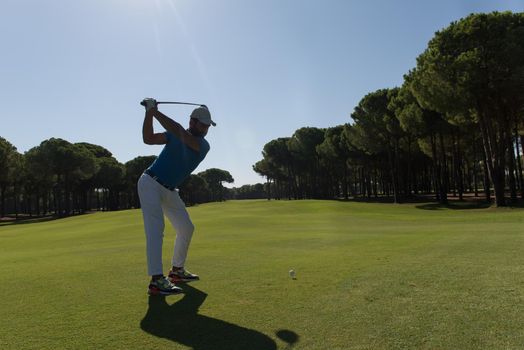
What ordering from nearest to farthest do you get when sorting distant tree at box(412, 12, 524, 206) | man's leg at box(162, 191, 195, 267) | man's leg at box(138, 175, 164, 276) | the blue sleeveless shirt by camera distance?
man's leg at box(138, 175, 164, 276) → the blue sleeveless shirt → man's leg at box(162, 191, 195, 267) → distant tree at box(412, 12, 524, 206)

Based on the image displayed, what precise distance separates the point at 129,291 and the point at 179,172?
5.87 feet

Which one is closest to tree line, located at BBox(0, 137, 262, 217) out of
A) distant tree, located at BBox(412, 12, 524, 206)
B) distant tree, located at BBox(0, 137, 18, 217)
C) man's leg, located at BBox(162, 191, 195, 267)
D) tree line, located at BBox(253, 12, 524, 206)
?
distant tree, located at BBox(0, 137, 18, 217)

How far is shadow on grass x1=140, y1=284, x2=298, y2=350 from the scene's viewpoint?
337cm

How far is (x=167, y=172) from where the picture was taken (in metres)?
5.96

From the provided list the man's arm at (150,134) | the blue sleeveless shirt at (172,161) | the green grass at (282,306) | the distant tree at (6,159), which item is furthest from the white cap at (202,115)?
the distant tree at (6,159)

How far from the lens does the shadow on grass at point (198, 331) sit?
133 inches

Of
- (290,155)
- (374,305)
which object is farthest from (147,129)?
(290,155)

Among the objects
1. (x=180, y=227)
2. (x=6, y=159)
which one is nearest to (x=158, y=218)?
(x=180, y=227)

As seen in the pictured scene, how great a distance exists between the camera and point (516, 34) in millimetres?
29750

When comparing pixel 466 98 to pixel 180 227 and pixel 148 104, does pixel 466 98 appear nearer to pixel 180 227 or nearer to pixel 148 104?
pixel 180 227

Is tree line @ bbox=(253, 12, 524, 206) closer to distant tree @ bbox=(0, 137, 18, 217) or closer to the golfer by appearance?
the golfer

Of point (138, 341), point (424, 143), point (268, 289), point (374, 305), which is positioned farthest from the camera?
point (424, 143)

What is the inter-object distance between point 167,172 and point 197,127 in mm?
809

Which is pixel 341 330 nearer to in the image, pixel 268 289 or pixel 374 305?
pixel 374 305
